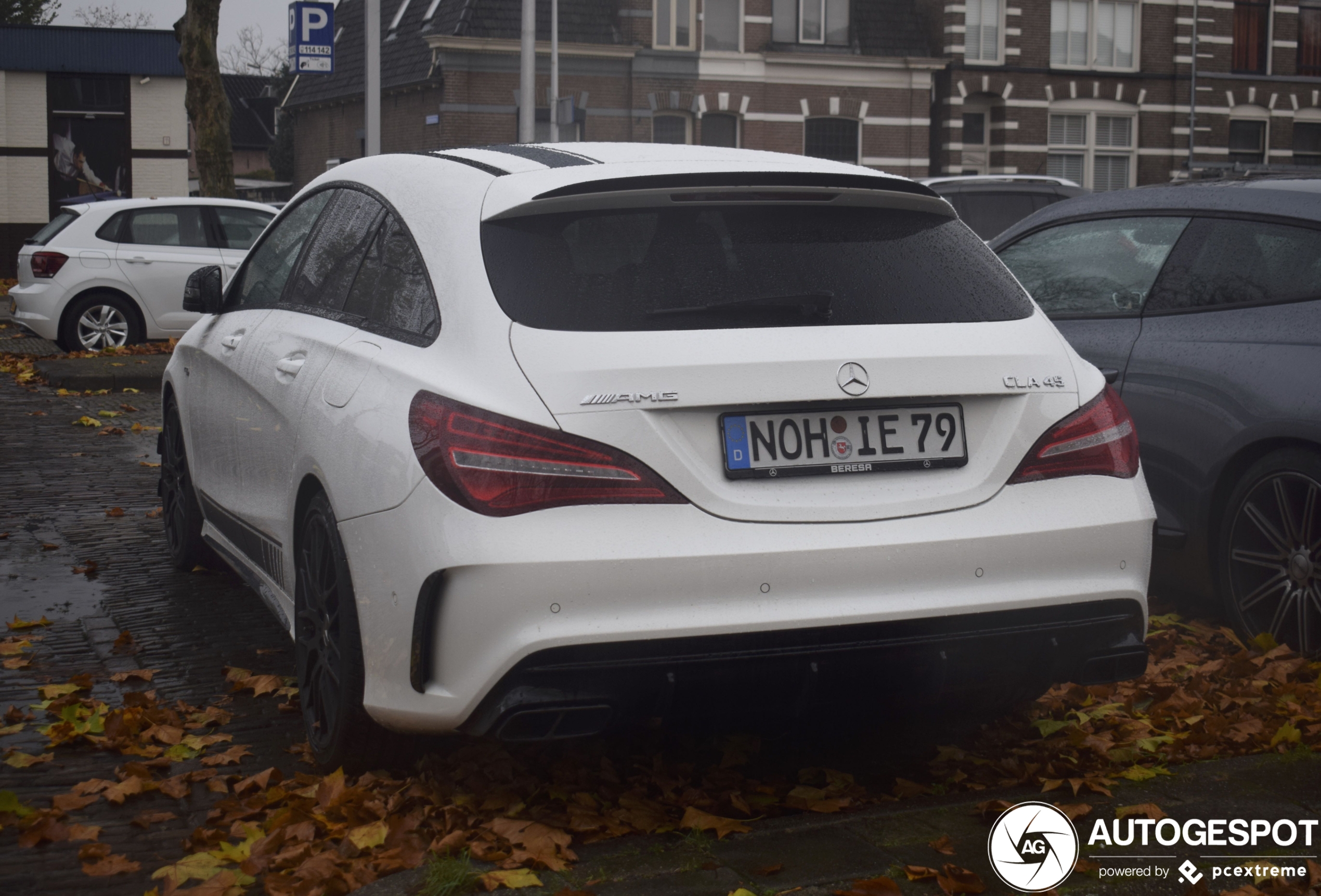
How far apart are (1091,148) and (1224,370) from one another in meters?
39.4

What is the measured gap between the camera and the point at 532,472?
3.28 m

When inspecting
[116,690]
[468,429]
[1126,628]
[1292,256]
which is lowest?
[116,690]

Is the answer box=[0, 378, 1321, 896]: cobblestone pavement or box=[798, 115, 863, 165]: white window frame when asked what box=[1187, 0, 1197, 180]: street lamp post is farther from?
box=[0, 378, 1321, 896]: cobblestone pavement

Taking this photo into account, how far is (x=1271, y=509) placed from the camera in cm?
503

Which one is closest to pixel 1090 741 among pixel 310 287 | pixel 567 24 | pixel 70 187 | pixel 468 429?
pixel 468 429

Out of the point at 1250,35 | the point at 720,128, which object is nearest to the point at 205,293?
the point at 720,128

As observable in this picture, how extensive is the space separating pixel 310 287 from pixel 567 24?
111 ft

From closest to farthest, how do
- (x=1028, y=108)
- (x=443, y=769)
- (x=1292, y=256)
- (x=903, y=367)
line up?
(x=903, y=367) < (x=443, y=769) < (x=1292, y=256) < (x=1028, y=108)

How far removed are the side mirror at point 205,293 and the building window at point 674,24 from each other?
33.5m

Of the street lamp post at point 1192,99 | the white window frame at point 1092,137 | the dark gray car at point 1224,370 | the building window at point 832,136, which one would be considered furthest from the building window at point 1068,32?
the dark gray car at point 1224,370

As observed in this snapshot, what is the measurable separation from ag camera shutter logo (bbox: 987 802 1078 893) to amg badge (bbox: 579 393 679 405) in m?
1.20

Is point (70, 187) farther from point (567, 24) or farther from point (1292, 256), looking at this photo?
point (1292, 256)

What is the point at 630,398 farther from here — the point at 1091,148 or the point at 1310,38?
the point at 1310,38

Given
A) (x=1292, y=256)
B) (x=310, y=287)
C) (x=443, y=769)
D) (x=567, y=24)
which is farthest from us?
(x=567, y=24)
